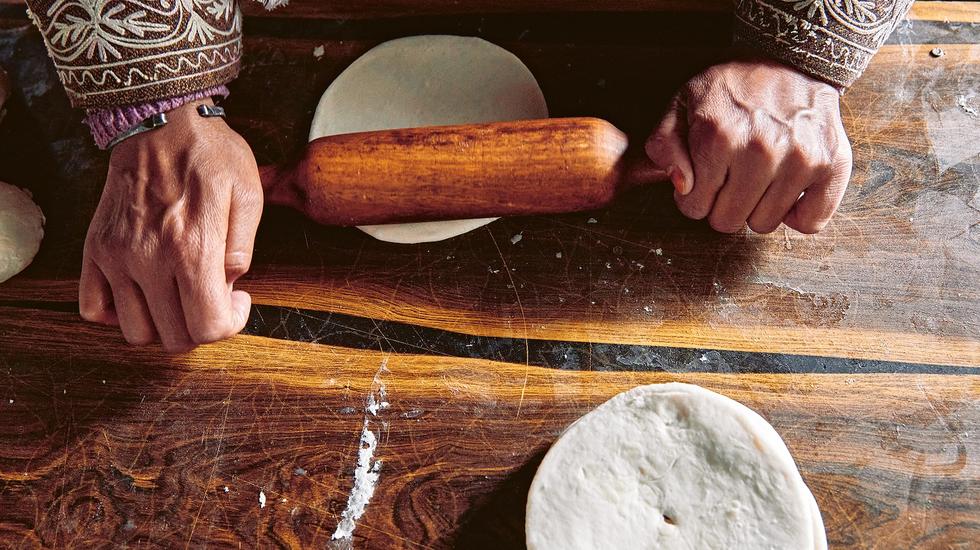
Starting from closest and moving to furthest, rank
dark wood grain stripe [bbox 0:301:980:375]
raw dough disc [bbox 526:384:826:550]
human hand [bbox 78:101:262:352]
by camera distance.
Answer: raw dough disc [bbox 526:384:826:550]
human hand [bbox 78:101:262:352]
dark wood grain stripe [bbox 0:301:980:375]

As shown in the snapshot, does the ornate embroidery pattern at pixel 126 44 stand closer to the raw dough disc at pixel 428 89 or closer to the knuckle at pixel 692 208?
the raw dough disc at pixel 428 89

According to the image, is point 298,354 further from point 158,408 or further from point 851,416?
point 851,416

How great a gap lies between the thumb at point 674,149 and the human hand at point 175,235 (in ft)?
2.23

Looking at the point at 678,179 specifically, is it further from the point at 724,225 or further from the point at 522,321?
the point at 522,321

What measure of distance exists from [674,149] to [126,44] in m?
0.92

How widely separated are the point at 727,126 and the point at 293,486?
941 mm

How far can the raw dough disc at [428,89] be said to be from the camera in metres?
1.49

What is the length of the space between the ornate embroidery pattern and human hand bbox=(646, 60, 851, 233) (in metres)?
0.79

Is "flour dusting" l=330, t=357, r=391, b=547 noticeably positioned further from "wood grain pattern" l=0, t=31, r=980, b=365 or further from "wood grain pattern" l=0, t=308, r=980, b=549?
"wood grain pattern" l=0, t=31, r=980, b=365

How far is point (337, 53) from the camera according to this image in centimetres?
158

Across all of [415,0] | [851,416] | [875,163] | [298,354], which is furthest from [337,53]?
[851,416]

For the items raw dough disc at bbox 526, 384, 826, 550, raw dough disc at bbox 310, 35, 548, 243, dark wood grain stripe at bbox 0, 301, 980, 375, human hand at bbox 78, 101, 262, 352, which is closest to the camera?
raw dough disc at bbox 526, 384, 826, 550

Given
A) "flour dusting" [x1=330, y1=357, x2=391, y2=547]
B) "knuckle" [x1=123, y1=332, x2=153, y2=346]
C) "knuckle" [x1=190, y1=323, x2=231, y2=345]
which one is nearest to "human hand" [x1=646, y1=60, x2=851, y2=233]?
"flour dusting" [x1=330, y1=357, x2=391, y2=547]

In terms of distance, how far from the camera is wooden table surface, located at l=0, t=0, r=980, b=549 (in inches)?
49.6
